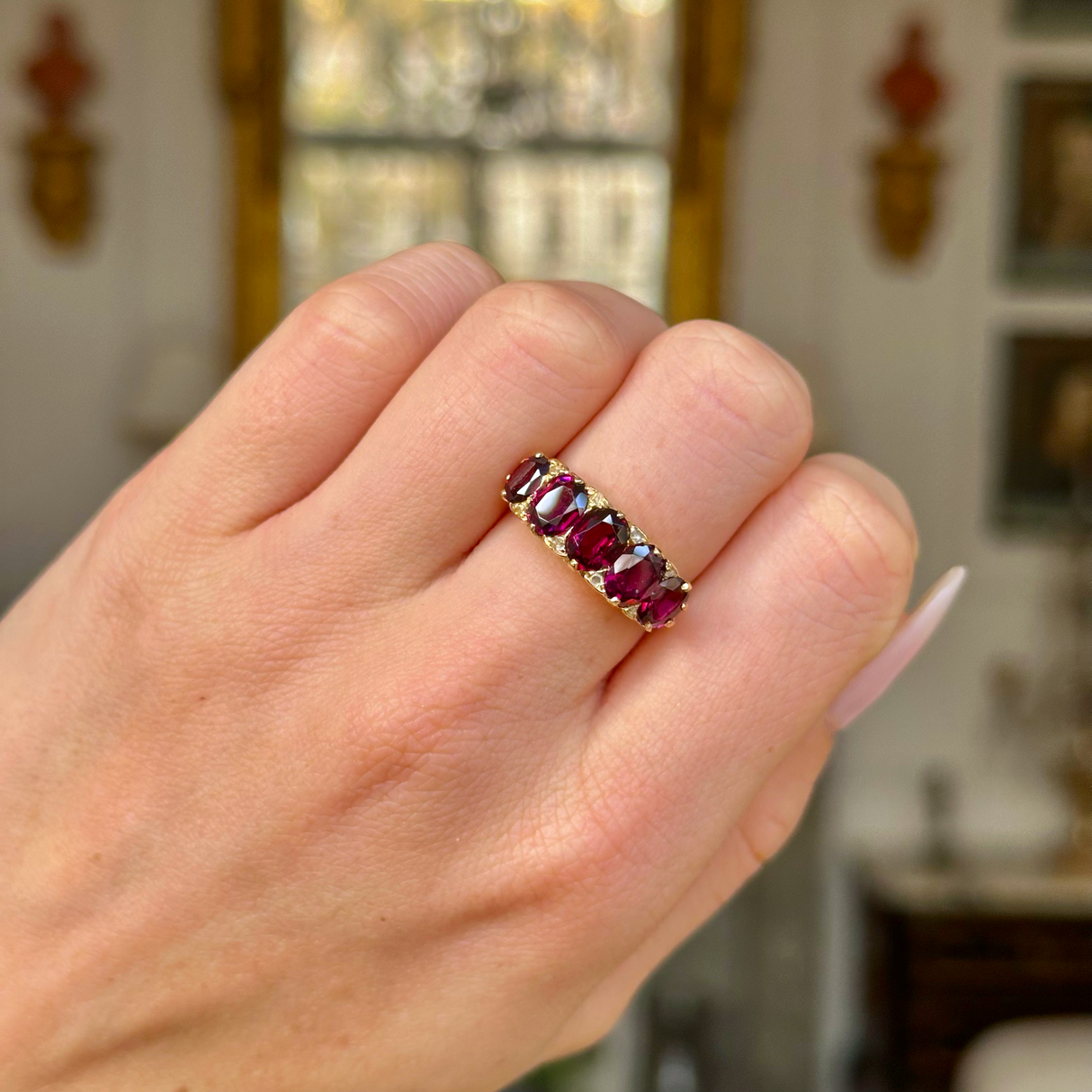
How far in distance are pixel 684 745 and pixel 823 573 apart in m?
0.09

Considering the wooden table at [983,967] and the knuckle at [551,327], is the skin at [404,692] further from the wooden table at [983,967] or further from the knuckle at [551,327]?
the wooden table at [983,967]

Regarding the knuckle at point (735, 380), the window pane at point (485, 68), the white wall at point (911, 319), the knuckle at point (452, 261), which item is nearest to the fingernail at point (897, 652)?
the knuckle at point (735, 380)

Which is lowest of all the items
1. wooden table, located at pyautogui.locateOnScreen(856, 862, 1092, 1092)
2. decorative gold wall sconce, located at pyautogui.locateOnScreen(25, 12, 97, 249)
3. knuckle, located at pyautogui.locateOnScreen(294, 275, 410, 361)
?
wooden table, located at pyautogui.locateOnScreen(856, 862, 1092, 1092)

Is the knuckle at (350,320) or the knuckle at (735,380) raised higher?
the knuckle at (350,320)

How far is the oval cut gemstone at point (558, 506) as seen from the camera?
16.3 inches

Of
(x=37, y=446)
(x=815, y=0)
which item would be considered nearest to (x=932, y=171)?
(x=815, y=0)

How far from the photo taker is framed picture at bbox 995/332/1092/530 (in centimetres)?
282

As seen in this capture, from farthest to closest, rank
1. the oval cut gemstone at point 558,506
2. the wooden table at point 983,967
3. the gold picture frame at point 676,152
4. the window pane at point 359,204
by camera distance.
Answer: the window pane at point 359,204, the gold picture frame at point 676,152, the wooden table at point 983,967, the oval cut gemstone at point 558,506

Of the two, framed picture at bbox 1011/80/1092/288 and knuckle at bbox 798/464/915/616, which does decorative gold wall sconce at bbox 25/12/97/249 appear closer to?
framed picture at bbox 1011/80/1092/288

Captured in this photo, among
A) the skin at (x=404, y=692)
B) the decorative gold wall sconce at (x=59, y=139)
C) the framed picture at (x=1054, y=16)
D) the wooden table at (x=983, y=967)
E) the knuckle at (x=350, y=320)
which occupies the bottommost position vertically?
the wooden table at (x=983, y=967)

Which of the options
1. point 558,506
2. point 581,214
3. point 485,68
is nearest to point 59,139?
point 485,68

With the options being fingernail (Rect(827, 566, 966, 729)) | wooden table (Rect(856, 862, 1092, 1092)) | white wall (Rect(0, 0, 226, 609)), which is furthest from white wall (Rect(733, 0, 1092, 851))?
fingernail (Rect(827, 566, 966, 729))

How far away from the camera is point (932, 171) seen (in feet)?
8.97

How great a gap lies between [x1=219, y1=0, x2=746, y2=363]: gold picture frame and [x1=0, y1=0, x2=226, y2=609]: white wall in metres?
0.09
